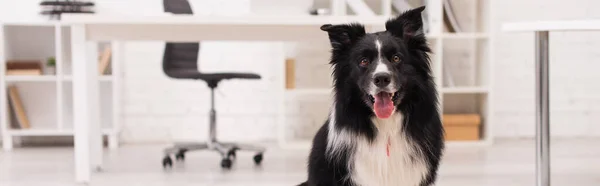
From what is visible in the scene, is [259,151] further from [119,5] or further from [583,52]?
[583,52]

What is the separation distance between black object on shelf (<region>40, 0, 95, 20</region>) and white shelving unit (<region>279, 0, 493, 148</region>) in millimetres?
1458

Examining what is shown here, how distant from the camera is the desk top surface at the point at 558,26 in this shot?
252 cm

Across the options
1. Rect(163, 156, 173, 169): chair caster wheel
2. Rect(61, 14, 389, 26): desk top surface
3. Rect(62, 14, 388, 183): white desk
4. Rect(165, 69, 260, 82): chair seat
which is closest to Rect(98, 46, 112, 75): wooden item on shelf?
Rect(165, 69, 260, 82): chair seat

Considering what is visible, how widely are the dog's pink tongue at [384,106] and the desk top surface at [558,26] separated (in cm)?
82

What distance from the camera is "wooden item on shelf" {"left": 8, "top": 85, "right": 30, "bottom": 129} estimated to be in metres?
4.93

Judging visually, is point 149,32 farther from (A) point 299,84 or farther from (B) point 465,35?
(B) point 465,35

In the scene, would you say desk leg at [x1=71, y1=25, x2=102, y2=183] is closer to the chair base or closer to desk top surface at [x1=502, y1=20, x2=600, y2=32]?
the chair base

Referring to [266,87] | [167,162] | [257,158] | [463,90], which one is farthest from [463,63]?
[167,162]

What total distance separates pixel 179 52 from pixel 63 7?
0.88 m

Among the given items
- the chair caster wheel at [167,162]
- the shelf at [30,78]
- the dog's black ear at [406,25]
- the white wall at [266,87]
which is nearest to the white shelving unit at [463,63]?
the white wall at [266,87]

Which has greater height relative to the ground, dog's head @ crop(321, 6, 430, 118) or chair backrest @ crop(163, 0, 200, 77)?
chair backrest @ crop(163, 0, 200, 77)

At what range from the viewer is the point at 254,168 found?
4.02 metres

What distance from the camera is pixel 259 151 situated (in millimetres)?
4203

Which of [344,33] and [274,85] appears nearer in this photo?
[344,33]
